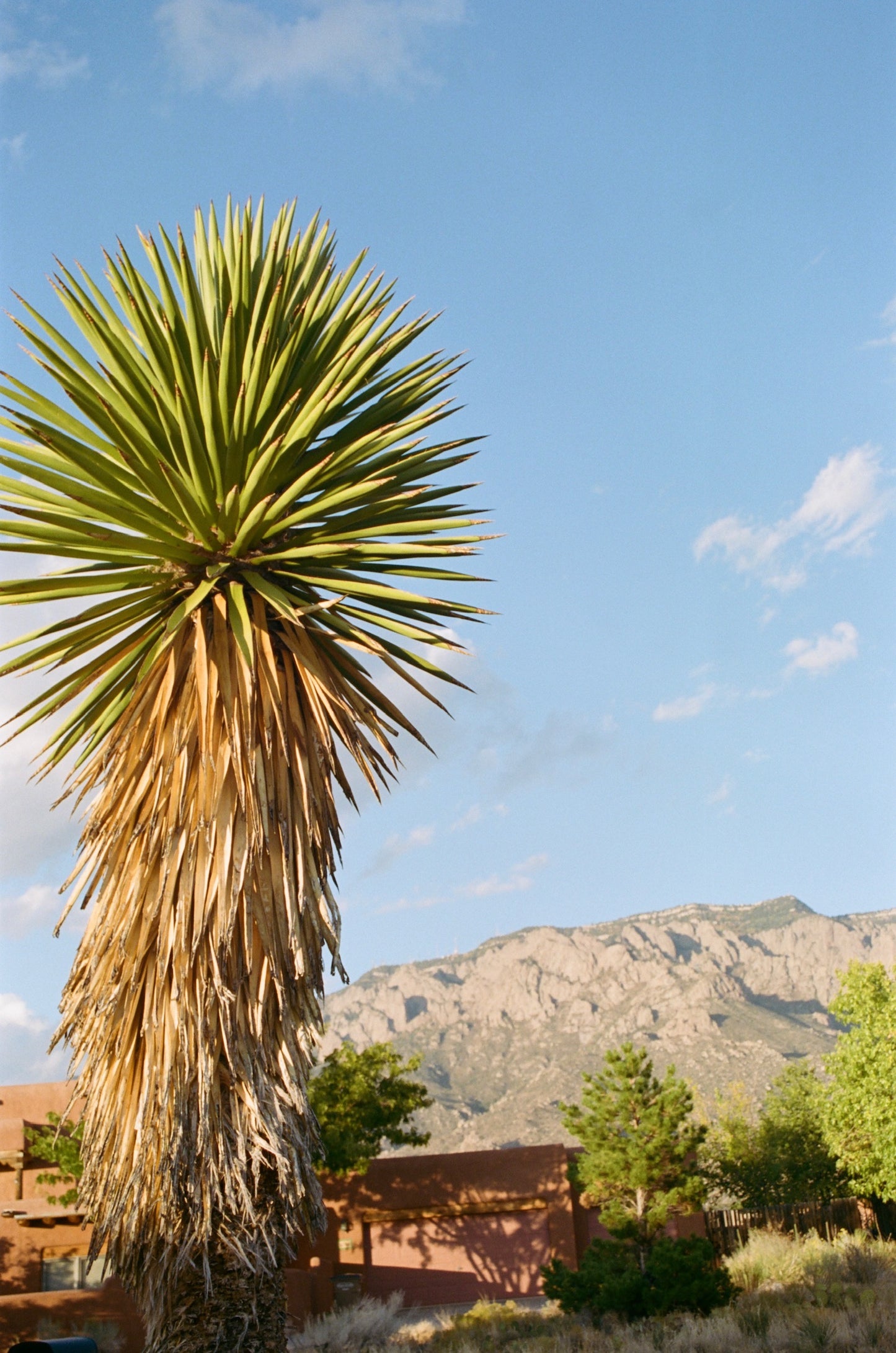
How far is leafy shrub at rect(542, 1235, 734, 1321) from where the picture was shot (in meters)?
16.9

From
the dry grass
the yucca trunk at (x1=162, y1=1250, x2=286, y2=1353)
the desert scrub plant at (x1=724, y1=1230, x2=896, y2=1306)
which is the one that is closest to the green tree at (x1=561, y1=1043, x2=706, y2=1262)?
the desert scrub plant at (x1=724, y1=1230, x2=896, y2=1306)

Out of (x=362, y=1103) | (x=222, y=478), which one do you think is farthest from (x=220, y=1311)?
(x=362, y=1103)

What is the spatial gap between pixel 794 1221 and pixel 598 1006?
341ft

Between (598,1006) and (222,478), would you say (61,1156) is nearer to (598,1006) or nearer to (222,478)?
(222,478)

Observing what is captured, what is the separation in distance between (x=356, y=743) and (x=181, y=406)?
2525 millimetres

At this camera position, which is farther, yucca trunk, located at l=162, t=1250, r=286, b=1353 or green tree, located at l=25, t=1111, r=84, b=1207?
green tree, located at l=25, t=1111, r=84, b=1207

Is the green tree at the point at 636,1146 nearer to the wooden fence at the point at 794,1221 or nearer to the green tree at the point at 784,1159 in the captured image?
the wooden fence at the point at 794,1221

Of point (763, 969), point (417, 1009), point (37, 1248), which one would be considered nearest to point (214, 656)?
point (37, 1248)

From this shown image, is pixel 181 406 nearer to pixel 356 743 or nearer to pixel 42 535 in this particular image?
pixel 42 535

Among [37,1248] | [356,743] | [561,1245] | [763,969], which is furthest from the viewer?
[763,969]

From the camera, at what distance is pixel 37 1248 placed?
25250mm

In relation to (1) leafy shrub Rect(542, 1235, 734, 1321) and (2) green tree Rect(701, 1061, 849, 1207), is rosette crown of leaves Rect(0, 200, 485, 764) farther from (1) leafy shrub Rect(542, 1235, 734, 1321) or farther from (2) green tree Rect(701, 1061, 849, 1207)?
(2) green tree Rect(701, 1061, 849, 1207)

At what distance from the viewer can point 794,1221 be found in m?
29.1

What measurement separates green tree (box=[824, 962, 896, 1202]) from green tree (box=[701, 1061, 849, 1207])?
91cm
